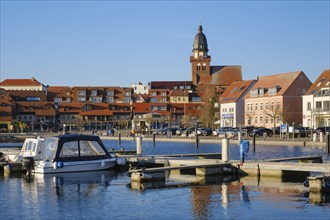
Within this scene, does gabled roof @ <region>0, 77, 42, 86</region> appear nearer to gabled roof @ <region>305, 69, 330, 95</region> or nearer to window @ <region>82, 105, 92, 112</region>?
window @ <region>82, 105, 92, 112</region>

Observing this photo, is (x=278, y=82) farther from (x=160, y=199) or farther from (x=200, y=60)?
(x=160, y=199)

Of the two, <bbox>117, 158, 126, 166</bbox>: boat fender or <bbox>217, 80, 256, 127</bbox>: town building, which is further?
<bbox>217, 80, 256, 127</bbox>: town building

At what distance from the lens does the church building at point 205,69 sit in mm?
171625

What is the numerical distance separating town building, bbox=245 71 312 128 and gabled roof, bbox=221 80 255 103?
5.05m

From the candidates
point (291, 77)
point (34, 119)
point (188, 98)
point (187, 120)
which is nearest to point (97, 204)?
point (291, 77)

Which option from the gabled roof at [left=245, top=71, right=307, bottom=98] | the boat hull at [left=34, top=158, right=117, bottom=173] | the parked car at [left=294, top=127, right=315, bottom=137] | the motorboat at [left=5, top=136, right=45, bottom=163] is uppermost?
the gabled roof at [left=245, top=71, right=307, bottom=98]

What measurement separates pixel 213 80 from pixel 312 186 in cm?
14568

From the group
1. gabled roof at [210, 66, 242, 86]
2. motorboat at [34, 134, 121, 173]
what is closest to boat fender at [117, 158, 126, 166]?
motorboat at [34, 134, 121, 173]

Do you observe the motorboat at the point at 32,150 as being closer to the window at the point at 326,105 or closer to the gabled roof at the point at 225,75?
the window at the point at 326,105

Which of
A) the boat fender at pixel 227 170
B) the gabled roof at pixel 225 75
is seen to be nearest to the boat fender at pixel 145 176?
the boat fender at pixel 227 170

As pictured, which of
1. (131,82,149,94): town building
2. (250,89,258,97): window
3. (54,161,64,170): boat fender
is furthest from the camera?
(131,82,149,94): town building

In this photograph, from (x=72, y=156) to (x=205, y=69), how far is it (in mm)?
138519

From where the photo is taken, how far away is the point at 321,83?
8912 centimetres

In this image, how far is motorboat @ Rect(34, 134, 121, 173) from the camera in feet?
118
